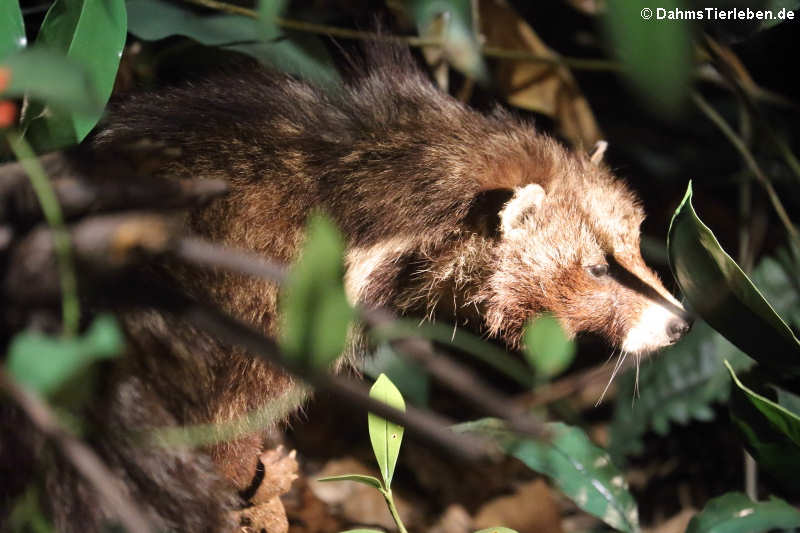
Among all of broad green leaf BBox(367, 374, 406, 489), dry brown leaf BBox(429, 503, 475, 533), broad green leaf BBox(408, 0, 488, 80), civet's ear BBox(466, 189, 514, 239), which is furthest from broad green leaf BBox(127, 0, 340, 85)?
dry brown leaf BBox(429, 503, 475, 533)

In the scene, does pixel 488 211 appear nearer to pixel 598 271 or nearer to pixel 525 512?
pixel 598 271

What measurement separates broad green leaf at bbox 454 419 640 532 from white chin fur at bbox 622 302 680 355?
30 centimetres

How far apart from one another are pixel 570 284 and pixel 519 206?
281 mm

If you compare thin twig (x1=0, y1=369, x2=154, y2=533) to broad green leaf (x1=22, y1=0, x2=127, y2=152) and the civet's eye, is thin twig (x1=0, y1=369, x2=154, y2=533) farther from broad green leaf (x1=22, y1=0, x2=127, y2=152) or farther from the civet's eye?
the civet's eye

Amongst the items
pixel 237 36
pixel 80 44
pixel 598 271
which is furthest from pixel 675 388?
pixel 80 44

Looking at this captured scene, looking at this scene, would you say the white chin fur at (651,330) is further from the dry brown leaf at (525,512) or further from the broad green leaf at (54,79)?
the broad green leaf at (54,79)

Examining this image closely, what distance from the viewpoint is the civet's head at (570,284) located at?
2.34 metres

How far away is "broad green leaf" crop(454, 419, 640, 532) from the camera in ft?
7.40

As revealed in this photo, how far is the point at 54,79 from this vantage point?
87cm

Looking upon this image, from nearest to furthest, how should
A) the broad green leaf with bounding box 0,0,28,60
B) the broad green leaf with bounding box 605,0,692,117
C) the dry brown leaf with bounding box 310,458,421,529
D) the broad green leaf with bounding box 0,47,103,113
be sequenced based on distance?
the broad green leaf with bounding box 605,0,692,117, the broad green leaf with bounding box 0,47,103,113, the broad green leaf with bounding box 0,0,28,60, the dry brown leaf with bounding box 310,458,421,529

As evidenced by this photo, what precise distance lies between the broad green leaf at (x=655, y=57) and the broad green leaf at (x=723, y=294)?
47.4 inches

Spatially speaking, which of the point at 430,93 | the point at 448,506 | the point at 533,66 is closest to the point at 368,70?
the point at 430,93

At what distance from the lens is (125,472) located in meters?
1.63

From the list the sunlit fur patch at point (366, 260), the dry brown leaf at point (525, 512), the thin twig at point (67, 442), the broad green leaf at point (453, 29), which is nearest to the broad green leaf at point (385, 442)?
the sunlit fur patch at point (366, 260)
